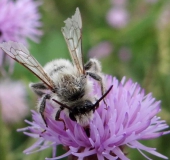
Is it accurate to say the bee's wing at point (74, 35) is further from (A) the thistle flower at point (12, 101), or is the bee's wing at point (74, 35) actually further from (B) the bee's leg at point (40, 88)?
(A) the thistle flower at point (12, 101)

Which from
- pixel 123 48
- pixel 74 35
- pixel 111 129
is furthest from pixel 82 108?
pixel 123 48

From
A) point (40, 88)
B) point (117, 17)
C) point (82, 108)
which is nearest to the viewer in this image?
point (82, 108)

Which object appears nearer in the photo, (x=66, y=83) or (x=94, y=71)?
(x=66, y=83)

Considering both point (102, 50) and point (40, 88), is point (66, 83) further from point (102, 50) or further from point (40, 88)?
point (102, 50)

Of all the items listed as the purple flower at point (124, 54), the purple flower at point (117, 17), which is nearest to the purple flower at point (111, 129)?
the purple flower at point (124, 54)

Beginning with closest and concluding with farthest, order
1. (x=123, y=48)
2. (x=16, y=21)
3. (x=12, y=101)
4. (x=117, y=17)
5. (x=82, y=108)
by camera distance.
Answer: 1. (x=82, y=108)
2. (x=16, y=21)
3. (x=12, y=101)
4. (x=123, y=48)
5. (x=117, y=17)

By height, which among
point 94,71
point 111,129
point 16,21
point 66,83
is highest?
point 16,21

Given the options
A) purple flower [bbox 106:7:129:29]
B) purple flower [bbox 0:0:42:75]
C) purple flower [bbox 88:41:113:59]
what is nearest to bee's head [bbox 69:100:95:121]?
purple flower [bbox 0:0:42:75]
